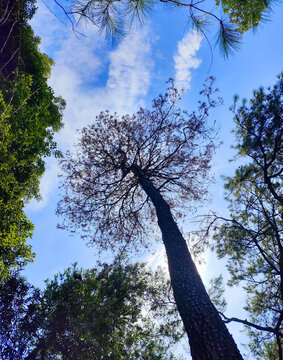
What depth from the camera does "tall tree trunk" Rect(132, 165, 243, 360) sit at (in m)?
2.40

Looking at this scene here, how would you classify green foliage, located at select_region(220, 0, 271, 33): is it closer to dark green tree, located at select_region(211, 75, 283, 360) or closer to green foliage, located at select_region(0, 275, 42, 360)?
dark green tree, located at select_region(211, 75, 283, 360)

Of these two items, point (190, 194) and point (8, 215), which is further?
point (190, 194)

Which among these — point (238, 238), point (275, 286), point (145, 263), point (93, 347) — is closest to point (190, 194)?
point (238, 238)

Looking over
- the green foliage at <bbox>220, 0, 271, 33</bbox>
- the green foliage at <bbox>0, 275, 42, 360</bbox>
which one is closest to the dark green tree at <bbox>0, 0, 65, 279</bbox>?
the green foliage at <bbox>0, 275, 42, 360</bbox>

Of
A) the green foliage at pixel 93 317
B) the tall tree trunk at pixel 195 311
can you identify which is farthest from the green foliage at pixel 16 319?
the tall tree trunk at pixel 195 311

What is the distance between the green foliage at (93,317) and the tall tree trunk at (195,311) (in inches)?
150

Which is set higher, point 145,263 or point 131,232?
point 131,232

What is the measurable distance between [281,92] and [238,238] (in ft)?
15.1

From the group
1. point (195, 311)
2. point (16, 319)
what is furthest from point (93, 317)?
point (195, 311)

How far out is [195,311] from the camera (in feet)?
9.56

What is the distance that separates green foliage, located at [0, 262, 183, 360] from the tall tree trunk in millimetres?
3821

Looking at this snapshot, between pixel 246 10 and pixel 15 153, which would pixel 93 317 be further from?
pixel 246 10

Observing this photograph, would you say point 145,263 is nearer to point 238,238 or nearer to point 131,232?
point 131,232

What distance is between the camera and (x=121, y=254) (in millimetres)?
8180
